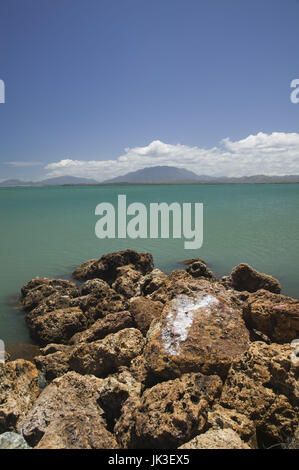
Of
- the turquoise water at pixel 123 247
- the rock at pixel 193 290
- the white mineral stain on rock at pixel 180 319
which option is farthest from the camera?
the turquoise water at pixel 123 247

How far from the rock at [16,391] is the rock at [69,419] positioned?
0.41 metres

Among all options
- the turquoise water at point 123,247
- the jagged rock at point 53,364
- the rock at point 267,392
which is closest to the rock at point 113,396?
the rock at point 267,392

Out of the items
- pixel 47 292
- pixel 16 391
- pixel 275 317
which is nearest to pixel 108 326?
pixel 16 391

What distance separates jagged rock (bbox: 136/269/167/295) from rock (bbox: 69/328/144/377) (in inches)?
175

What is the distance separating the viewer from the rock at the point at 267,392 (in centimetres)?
513

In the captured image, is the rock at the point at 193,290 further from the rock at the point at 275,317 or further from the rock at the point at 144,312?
the rock at the point at 275,317

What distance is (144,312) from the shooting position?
29.5ft

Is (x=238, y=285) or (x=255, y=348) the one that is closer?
(x=255, y=348)

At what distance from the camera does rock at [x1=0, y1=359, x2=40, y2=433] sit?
230 inches
